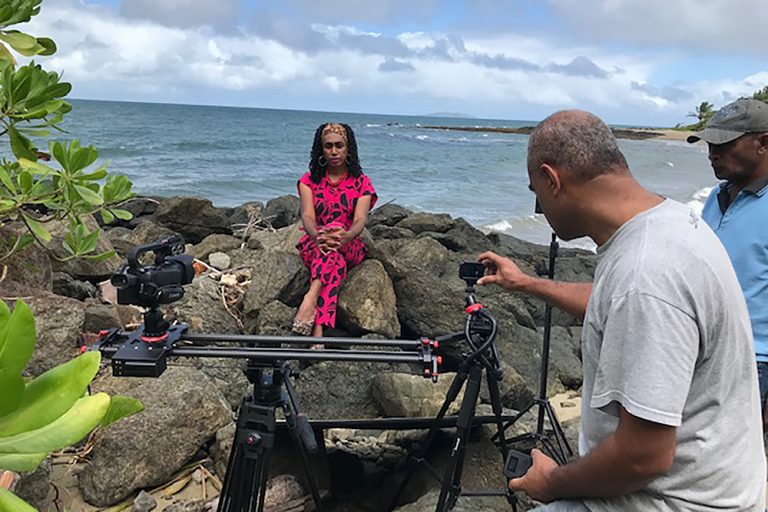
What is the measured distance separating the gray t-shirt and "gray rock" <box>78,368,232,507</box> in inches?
78.6

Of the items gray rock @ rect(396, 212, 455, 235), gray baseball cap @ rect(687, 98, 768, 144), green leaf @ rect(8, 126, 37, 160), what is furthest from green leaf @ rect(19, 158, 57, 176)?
gray rock @ rect(396, 212, 455, 235)

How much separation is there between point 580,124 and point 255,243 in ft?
14.1

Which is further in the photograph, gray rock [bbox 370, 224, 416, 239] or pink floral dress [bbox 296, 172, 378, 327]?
gray rock [bbox 370, 224, 416, 239]

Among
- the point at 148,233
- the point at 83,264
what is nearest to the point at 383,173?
the point at 148,233

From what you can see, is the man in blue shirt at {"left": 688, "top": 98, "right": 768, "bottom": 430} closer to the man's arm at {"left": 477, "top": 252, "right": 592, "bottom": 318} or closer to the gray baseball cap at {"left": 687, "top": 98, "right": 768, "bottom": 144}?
the gray baseball cap at {"left": 687, "top": 98, "right": 768, "bottom": 144}

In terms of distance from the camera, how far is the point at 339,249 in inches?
161

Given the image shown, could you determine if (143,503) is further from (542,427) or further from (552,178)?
(552,178)

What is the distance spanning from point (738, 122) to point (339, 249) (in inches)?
94.0

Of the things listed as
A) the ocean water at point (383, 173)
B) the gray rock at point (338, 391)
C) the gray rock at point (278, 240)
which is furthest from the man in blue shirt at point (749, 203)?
the ocean water at point (383, 173)

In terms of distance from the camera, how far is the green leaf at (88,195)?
2.26 meters

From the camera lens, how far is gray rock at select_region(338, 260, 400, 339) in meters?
3.96

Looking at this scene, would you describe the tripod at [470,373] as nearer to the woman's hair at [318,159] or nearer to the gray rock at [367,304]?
the gray rock at [367,304]

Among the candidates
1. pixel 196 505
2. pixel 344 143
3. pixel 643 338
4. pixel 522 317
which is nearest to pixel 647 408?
pixel 643 338

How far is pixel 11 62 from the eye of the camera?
204cm
